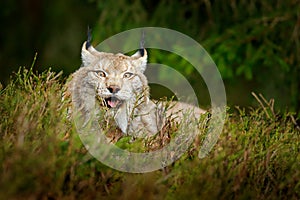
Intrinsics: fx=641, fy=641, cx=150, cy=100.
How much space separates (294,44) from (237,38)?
79 cm

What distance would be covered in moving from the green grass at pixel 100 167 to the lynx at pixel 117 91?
25 cm

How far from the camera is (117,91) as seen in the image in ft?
13.0

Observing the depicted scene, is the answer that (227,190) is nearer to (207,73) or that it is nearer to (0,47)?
(207,73)

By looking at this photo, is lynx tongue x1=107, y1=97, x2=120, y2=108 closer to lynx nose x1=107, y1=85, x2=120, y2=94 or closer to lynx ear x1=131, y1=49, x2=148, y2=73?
lynx nose x1=107, y1=85, x2=120, y2=94

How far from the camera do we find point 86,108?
A: 13.3 ft

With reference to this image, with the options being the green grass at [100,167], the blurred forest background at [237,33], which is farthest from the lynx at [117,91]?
the blurred forest background at [237,33]

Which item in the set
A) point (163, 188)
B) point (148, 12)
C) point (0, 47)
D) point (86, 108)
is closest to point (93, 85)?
point (86, 108)

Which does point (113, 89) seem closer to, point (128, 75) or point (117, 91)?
point (117, 91)

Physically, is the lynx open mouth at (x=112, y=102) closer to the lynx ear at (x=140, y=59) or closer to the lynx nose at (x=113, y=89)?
the lynx nose at (x=113, y=89)

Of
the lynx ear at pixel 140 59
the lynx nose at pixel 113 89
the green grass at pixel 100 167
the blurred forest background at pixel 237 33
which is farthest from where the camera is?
the blurred forest background at pixel 237 33

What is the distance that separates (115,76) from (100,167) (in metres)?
0.98

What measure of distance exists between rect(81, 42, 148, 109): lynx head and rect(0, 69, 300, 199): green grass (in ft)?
0.94

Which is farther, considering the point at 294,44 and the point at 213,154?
the point at 294,44

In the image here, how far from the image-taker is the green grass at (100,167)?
2887 millimetres
